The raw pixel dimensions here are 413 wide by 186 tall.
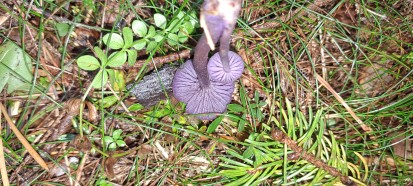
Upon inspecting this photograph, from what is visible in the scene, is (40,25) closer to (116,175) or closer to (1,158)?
(1,158)

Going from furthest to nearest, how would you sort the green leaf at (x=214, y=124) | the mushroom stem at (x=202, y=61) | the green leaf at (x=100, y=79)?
the green leaf at (x=214, y=124) → the green leaf at (x=100, y=79) → the mushroom stem at (x=202, y=61)

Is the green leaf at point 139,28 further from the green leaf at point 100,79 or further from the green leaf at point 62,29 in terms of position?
the green leaf at point 62,29

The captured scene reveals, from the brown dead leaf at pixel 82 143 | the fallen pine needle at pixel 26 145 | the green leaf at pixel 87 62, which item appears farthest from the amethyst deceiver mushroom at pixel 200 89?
the fallen pine needle at pixel 26 145

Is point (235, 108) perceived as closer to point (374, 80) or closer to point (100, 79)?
point (100, 79)

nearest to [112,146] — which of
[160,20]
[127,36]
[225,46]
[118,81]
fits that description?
[118,81]

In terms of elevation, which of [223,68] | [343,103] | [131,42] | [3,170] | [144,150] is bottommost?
[3,170]

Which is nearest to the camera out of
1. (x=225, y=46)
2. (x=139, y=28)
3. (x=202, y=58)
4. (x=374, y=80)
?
(x=225, y=46)

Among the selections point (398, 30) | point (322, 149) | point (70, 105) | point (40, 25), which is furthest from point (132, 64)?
point (398, 30)

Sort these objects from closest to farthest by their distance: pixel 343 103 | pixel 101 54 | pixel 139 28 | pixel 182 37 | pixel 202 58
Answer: pixel 202 58 → pixel 101 54 → pixel 139 28 → pixel 182 37 → pixel 343 103
